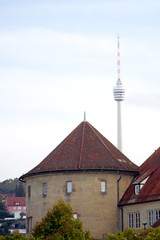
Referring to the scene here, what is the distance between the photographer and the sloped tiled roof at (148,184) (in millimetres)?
60500

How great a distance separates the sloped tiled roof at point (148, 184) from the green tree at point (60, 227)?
8039 millimetres

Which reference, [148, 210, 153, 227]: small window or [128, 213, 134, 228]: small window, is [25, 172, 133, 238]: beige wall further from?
[148, 210, 153, 227]: small window

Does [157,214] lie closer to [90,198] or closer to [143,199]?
[143,199]

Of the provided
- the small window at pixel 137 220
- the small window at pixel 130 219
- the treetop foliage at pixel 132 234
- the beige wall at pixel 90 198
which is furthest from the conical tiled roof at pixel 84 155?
the treetop foliage at pixel 132 234

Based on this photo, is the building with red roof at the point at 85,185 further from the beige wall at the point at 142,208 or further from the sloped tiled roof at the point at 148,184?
the beige wall at the point at 142,208

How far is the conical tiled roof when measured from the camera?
2552 inches

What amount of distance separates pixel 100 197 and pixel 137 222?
13.7 ft

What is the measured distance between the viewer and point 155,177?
62.6m

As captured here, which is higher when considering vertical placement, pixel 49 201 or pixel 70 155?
pixel 70 155

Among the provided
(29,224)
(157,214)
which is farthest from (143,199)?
(29,224)

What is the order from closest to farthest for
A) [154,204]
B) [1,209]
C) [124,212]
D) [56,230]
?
[56,230], [154,204], [124,212], [1,209]

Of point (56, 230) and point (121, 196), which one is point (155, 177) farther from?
point (56, 230)

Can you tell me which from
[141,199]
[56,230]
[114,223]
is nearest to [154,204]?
[141,199]

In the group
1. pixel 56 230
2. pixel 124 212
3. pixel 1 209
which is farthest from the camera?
pixel 1 209
